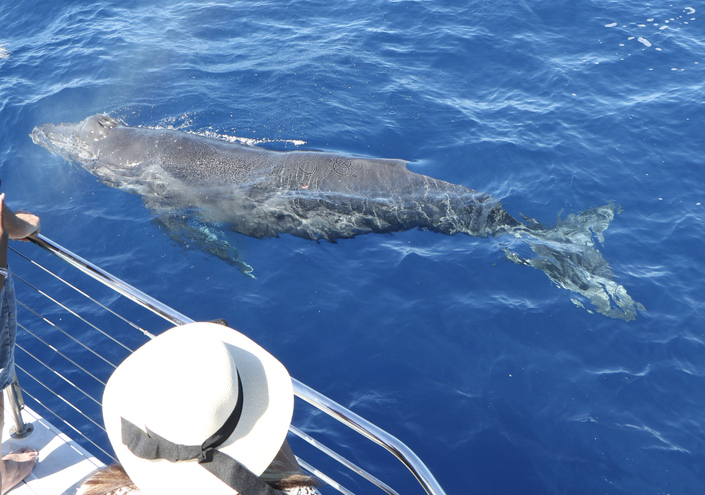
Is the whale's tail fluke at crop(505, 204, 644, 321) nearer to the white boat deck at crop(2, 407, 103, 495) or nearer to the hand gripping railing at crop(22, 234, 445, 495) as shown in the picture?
the hand gripping railing at crop(22, 234, 445, 495)

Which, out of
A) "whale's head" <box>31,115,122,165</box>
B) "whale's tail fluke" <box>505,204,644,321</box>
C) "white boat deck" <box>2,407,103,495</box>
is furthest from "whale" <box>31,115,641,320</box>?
"white boat deck" <box>2,407,103,495</box>

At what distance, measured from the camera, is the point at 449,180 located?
10.8 m

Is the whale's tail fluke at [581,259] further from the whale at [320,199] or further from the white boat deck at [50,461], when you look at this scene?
the white boat deck at [50,461]

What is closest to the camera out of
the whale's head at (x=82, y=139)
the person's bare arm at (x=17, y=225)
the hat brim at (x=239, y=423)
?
the hat brim at (x=239, y=423)

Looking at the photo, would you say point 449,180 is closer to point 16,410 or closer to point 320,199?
point 320,199

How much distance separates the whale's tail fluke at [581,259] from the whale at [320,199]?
0.07 feet

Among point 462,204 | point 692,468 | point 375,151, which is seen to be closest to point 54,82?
Result: point 375,151

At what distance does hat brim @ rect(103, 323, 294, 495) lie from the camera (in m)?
2.34

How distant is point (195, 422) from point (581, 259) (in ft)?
27.5

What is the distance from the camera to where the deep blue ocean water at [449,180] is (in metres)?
7.15

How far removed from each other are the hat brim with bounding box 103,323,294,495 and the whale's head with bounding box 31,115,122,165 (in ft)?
30.9

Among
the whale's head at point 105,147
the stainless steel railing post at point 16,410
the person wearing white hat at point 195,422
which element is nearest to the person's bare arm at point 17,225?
the stainless steel railing post at point 16,410

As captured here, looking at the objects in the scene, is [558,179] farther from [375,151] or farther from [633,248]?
[375,151]

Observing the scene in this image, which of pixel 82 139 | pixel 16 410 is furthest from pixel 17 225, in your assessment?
pixel 82 139
